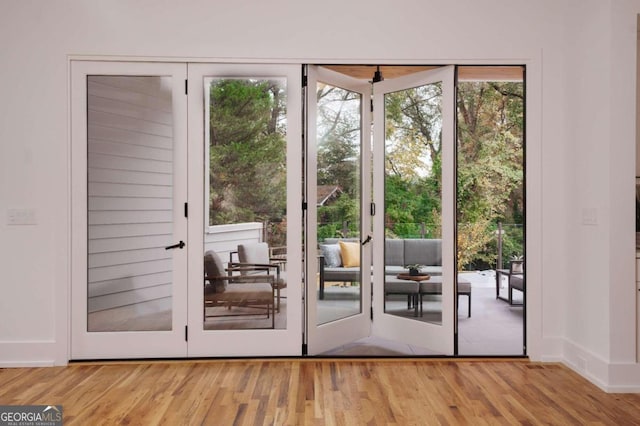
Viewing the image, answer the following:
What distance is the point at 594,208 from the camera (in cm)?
339

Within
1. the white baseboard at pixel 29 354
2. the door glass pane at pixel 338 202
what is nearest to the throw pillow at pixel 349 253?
the door glass pane at pixel 338 202

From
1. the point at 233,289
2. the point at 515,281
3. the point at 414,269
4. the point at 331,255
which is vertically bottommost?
the point at 515,281

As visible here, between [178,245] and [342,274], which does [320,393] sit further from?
[178,245]

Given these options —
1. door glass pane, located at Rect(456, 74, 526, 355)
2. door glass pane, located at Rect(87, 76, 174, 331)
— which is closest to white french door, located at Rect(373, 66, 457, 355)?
door glass pane, located at Rect(87, 76, 174, 331)

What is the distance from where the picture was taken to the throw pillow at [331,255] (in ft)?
13.4

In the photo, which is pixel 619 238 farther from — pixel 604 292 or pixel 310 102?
pixel 310 102

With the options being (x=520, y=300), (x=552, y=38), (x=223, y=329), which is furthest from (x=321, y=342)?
(x=520, y=300)

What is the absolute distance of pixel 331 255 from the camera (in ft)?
13.5

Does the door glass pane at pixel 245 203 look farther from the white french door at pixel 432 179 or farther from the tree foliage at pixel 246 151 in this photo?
the white french door at pixel 432 179

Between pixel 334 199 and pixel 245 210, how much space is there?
0.78 meters

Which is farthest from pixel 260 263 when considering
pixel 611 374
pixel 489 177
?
pixel 489 177

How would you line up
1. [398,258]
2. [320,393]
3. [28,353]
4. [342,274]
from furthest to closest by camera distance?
[398,258] → [342,274] → [28,353] → [320,393]

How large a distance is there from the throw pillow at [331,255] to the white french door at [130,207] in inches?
44.8

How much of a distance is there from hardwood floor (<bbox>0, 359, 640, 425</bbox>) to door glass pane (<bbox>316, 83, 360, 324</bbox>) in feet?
2.02
